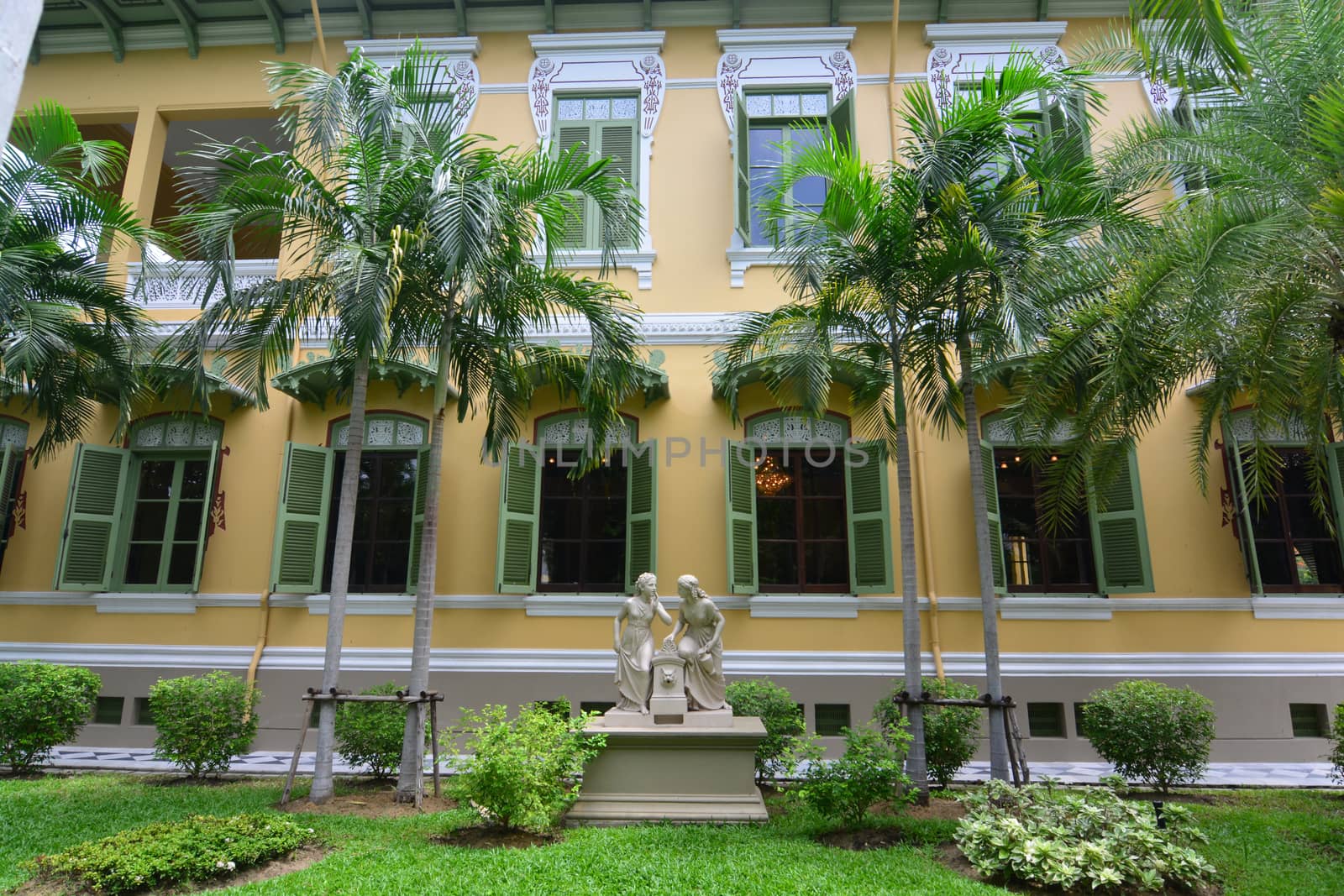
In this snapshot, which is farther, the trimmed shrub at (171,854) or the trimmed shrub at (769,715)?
the trimmed shrub at (769,715)

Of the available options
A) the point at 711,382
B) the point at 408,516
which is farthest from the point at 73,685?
the point at 711,382

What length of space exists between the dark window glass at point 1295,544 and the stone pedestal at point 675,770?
22.1 ft

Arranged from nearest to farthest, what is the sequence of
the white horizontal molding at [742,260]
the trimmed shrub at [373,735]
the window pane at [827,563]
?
the trimmed shrub at [373,735]
the window pane at [827,563]
the white horizontal molding at [742,260]

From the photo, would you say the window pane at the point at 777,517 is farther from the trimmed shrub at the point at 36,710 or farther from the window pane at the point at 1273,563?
the trimmed shrub at the point at 36,710

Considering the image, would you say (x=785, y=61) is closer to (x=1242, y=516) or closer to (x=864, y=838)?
(x=1242, y=516)

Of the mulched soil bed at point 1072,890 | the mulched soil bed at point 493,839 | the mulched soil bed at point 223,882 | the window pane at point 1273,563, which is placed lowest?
the mulched soil bed at point 1072,890

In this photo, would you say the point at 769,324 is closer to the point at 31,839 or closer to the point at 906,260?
the point at 906,260

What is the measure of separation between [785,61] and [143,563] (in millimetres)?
10472

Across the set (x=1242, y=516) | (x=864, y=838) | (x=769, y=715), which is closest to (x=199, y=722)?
(x=769, y=715)

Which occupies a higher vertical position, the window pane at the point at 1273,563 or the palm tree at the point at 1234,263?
the palm tree at the point at 1234,263

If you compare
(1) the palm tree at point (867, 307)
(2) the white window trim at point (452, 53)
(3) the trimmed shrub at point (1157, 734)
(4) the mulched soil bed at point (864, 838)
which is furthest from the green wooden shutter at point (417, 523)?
(3) the trimmed shrub at point (1157, 734)

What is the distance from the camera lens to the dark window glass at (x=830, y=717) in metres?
8.81

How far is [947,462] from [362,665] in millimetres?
7154

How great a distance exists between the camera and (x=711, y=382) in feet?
31.7
